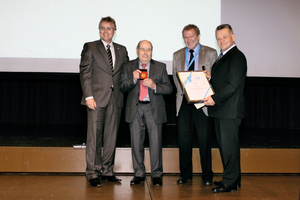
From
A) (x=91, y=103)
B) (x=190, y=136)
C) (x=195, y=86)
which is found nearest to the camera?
(x=195, y=86)

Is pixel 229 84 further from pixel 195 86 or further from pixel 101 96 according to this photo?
pixel 101 96

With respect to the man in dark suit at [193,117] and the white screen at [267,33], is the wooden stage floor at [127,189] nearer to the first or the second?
the man in dark suit at [193,117]

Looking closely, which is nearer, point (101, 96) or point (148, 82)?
point (148, 82)

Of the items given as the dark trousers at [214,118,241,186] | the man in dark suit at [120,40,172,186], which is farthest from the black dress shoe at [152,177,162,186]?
the dark trousers at [214,118,241,186]

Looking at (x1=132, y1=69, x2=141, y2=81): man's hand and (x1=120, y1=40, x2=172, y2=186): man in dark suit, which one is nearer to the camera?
(x1=132, y1=69, x2=141, y2=81): man's hand

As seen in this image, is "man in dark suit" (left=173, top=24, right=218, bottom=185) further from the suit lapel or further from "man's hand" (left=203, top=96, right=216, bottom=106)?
the suit lapel

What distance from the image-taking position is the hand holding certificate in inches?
92.8

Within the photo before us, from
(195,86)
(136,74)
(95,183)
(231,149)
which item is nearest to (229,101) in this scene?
(195,86)

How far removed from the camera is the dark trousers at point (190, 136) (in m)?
2.55

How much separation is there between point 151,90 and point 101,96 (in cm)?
49

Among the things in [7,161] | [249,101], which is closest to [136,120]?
[7,161]

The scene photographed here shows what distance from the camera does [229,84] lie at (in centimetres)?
229

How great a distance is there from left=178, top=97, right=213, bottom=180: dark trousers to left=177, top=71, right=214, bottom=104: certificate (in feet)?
0.72

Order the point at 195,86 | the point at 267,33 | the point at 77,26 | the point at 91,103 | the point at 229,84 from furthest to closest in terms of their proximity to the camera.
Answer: the point at 267,33
the point at 77,26
the point at 91,103
the point at 195,86
the point at 229,84
